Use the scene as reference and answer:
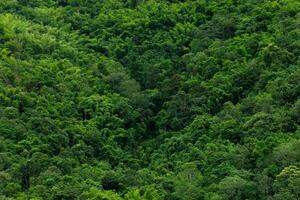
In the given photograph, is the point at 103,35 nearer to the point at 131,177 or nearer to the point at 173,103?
the point at 173,103

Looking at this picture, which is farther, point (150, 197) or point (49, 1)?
point (49, 1)

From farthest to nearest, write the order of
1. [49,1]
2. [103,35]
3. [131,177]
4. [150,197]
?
[49,1], [103,35], [131,177], [150,197]

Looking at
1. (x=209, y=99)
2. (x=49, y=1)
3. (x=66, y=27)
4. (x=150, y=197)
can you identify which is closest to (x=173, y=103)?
(x=209, y=99)

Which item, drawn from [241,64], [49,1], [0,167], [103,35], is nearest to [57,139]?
[0,167]

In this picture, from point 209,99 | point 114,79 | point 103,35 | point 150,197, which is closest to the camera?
point 150,197

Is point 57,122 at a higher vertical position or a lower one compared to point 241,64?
lower

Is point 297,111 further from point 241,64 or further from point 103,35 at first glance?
point 103,35
